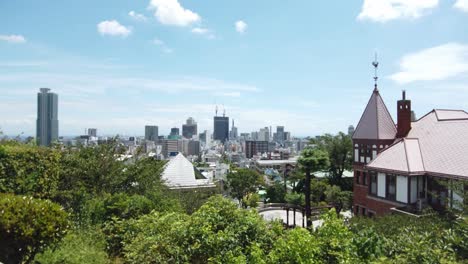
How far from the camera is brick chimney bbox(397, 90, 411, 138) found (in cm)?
1955

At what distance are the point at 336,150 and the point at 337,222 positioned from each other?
29.9 meters

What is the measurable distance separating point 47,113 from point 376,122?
34.6m

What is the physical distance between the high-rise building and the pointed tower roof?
85.8 feet

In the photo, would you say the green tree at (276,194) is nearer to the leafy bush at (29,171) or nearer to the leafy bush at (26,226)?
the leafy bush at (29,171)

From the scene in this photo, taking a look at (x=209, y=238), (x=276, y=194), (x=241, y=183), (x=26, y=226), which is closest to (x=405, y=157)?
(x=209, y=238)

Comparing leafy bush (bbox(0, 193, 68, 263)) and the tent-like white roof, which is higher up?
leafy bush (bbox(0, 193, 68, 263))

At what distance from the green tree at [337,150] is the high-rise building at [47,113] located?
26392 mm

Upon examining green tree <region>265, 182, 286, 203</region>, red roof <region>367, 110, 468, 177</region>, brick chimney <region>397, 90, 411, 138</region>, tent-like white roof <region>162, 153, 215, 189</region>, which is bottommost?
green tree <region>265, 182, 286, 203</region>

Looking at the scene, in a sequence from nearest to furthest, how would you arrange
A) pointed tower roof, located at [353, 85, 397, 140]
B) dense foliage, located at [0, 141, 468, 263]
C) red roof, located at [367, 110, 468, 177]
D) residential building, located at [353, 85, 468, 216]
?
dense foliage, located at [0, 141, 468, 263]
red roof, located at [367, 110, 468, 177]
residential building, located at [353, 85, 468, 216]
pointed tower roof, located at [353, 85, 397, 140]

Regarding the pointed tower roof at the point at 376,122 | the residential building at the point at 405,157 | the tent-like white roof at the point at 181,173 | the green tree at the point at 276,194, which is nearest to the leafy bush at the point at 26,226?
the residential building at the point at 405,157

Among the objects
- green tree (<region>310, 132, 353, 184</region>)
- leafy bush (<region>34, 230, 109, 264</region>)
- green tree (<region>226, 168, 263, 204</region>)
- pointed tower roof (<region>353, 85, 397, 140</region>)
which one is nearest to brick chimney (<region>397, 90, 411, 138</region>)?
pointed tower roof (<region>353, 85, 397, 140</region>)

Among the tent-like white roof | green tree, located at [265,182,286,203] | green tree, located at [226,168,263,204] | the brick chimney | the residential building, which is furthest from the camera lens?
green tree, located at [265,182,286,203]

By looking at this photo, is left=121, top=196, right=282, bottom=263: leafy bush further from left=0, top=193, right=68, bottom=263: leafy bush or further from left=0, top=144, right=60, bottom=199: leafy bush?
left=0, top=144, right=60, bottom=199: leafy bush

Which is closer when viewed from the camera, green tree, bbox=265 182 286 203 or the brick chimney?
the brick chimney
